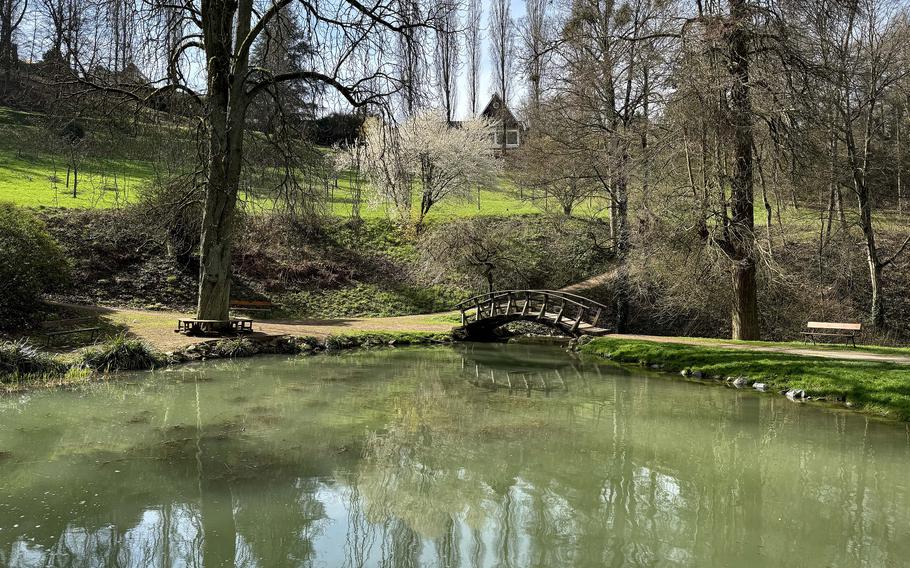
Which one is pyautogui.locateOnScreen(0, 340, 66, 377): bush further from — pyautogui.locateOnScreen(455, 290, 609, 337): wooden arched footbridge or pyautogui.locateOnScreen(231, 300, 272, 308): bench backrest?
pyautogui.locateOnScreen(455, 290, 609, 337): wooden arched footbridge

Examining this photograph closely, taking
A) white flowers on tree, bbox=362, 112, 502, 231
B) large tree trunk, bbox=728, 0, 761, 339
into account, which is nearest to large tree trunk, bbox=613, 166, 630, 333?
large tree trunk, bbox=728, 0, 761, 339

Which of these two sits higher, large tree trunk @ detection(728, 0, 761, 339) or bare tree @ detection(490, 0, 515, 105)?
bare tree @ detection(490, 0, 515, 105)

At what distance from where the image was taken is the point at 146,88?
14.1m

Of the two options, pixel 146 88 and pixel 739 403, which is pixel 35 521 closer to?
pixel 739 403

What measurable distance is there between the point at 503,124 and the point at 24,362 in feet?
→ 137

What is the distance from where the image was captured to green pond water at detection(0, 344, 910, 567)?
4.90 m

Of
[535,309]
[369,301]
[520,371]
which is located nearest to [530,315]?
[535,309]

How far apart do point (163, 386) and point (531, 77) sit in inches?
488

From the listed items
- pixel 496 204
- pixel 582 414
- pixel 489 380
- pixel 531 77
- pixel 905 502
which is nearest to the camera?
pixel 905 502

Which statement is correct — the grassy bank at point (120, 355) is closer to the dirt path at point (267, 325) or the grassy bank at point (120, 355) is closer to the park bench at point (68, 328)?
the dirt path at point (267, 325)

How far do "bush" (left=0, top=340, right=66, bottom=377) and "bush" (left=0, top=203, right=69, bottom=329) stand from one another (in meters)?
3.12

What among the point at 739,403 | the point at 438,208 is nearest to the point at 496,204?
the point at 438,208

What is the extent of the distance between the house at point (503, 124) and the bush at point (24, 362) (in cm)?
3651

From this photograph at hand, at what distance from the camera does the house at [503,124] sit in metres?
46.6
